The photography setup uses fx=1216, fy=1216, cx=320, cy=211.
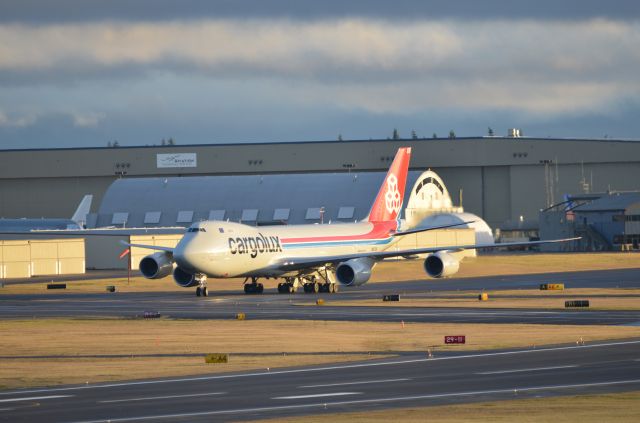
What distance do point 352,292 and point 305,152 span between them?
88.5 meters

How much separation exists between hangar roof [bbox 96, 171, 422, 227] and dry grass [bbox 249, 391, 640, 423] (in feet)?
351

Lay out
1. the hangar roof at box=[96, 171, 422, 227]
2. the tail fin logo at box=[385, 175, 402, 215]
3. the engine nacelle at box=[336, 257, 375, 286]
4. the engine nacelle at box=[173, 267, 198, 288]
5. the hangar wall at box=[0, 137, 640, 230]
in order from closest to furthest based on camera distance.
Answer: the engine nacelle at box=[336, 257, 375, 286] < the engine nacelle at box=[173, 267, 198, 288] < the tail fin logo at box=[385, 175, 402, 215] < the hangar roof at box=[96, 171, 422, 227] < the hangar wall at box=[0, 137, 640, 230]

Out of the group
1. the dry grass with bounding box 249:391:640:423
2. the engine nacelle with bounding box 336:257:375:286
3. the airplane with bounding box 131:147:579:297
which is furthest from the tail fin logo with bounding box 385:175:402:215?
the dry grass with bounding box 249:391:640:423

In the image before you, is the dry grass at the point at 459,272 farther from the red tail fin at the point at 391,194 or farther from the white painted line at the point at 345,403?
the white painted line at the point at 345,403

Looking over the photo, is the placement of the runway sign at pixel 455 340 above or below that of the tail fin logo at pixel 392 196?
below

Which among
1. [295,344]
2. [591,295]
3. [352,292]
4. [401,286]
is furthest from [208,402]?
[401,286]

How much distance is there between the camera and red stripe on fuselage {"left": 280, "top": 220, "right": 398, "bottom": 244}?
71.6 m

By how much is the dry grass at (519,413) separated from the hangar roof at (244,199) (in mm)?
107007

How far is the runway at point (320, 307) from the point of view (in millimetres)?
49438

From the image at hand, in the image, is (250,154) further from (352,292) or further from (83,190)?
(352,292)

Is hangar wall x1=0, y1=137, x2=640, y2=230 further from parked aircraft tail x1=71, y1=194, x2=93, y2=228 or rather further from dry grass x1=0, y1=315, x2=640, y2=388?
dry grass x1=0, y1=315, x2=640, y2=388

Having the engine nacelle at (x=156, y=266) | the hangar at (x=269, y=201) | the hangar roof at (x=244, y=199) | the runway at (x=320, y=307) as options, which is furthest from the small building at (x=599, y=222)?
the engine nacelle at (x=156, y=266)

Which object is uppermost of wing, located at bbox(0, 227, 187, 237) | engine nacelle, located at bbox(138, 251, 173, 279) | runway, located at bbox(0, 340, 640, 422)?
wing, located at bbox(0, 227, 187, 237)

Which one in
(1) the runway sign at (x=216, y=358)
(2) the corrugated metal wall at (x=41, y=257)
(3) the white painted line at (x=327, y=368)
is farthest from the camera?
(2) the corrugated metal wall at (x=41, y=257)
